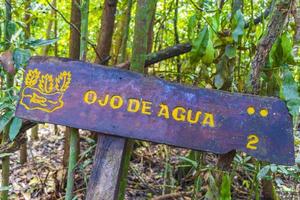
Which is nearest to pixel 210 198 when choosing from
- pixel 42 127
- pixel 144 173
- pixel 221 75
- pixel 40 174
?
pixel 221 75

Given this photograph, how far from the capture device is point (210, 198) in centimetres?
144

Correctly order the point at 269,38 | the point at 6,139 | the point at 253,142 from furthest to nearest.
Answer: the point at 6,139 < the point at 269,38 < the point at 253,142

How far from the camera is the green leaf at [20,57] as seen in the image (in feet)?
4.58

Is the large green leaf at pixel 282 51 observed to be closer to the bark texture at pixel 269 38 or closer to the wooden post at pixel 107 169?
the bark texture at pixel 269 38

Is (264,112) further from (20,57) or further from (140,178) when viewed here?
(140,178)

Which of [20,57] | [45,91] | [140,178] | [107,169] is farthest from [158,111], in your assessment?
[140,178]

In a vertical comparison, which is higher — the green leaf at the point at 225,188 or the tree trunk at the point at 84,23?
the tree trunk at the point at 84,23

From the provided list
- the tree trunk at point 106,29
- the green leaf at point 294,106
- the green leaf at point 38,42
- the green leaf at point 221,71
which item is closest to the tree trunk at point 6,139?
the green leaf at point 38,42

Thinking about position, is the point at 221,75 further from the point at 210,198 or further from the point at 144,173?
the point at 144,173

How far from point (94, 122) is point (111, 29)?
1.14 m

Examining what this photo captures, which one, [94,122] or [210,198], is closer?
[94,122]

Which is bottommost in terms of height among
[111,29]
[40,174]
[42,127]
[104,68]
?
[40,174]

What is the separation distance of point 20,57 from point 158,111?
19.6 inches

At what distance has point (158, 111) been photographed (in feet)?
4.36
